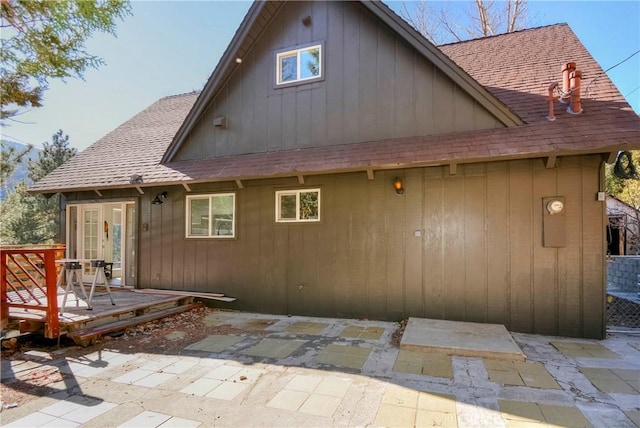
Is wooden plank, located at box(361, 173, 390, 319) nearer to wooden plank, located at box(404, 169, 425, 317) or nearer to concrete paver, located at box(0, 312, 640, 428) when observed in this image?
wooden plank, located at box(404, 169, 425, 317)

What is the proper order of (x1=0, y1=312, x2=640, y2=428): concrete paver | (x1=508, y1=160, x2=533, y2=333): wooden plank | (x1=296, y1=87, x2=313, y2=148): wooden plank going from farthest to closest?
(x1=296, y1=87, x2=313, y2=148): wooden plank → (x1=508, y1=160, x2=533, y2=333): wooden plank → (x1=0, y1=312, x2=640, y2=428): concrete paver

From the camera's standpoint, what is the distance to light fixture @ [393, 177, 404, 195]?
5.70 meters

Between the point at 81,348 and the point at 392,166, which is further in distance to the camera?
the point at 392,166

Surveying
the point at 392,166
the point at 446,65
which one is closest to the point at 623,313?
the point at 392,166

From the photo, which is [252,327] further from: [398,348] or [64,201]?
[64,201]

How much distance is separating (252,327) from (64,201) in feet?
21.9

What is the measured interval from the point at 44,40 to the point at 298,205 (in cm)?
484

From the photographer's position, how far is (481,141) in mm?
5238

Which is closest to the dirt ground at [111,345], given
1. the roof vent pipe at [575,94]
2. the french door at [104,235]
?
the french door at [104,235]

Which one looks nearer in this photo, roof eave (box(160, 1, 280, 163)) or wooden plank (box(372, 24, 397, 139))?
wooden plank (box(372, 24, 397, 139))

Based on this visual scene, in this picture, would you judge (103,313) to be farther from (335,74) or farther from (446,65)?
(446,65)

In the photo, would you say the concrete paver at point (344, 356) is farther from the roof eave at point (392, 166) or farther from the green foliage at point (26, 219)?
the green foliage at point (26, 219)

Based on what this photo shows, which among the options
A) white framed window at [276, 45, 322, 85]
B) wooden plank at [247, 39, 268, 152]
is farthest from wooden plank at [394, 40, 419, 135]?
wooden plank at [247, 39, 268, 152]

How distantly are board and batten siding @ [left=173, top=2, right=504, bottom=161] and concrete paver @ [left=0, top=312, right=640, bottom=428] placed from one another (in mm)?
3696
